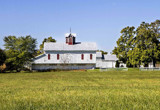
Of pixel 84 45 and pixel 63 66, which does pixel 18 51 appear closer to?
pixel 63 66

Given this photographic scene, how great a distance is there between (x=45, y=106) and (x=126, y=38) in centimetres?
6447

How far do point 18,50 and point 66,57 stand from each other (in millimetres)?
14507

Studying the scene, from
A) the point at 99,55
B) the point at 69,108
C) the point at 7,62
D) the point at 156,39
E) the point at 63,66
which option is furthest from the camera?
the point at 99,55

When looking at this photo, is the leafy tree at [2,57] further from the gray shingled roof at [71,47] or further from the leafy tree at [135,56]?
the leafy tree at [135,56]

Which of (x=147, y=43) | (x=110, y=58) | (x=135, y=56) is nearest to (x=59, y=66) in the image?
(x=110, y=58)

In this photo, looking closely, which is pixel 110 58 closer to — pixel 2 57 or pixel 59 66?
pixel 59 66

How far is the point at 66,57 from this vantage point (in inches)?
2840

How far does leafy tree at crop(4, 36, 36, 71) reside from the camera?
60969 mm

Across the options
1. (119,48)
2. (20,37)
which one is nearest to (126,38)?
(119,48)

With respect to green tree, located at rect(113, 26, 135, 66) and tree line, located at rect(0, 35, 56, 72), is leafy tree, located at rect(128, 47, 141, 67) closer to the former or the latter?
green tree, located at rect(113, 26, 135, 66)

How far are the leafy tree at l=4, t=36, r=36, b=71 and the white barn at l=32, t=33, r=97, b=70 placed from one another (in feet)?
22.2

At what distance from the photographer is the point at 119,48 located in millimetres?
72875

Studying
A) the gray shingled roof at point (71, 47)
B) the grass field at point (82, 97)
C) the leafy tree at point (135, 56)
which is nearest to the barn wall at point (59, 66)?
the gray shingled roof at point (71, 47)

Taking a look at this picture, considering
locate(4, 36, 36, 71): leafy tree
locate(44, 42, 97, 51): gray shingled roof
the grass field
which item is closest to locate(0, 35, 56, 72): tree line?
locate(4, 36, 36, 71): leafy tree
